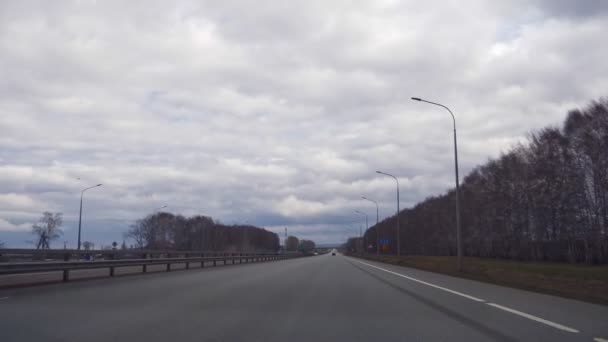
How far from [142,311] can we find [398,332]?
5.53 meters

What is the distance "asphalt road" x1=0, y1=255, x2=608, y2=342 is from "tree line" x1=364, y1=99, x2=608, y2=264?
36.2 metres

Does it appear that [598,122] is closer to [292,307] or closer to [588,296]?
[588,296]

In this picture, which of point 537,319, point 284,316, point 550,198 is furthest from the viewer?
point 550,198

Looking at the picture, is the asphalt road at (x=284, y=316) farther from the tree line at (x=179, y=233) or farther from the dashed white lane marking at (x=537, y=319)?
the tree line at (x=179, y=233)

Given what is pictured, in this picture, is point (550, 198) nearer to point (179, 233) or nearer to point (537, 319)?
point (537, 319)

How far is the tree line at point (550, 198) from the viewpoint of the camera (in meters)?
45.7

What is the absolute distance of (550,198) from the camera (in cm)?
5372

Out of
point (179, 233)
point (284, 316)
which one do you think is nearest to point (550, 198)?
point (284, 316)

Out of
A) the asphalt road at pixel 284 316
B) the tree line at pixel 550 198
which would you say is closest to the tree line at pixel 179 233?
the tree line at pixel 550 198

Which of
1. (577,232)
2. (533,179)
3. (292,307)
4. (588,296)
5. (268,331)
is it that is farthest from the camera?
(533,179)

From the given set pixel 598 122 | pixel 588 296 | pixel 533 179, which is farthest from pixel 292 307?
pixel 533 179

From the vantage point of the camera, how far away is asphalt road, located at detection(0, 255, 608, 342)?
8.44 metres

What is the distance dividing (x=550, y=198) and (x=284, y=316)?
50.2 metres

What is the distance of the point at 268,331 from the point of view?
884 cm
